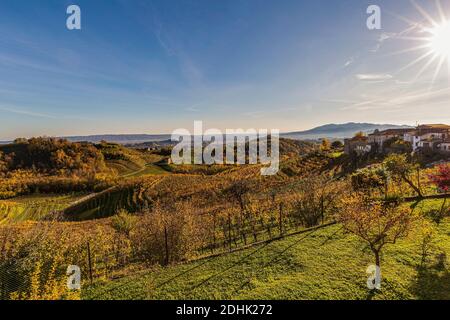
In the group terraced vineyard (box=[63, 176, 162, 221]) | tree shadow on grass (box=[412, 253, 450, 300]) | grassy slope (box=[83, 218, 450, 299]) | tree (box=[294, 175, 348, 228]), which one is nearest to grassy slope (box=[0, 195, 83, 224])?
terraced vineyard (box=[63, 176, 162, 221])

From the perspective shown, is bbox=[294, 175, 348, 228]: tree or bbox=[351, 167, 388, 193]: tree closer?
bbox=[294, 175, 348, 228]: tree

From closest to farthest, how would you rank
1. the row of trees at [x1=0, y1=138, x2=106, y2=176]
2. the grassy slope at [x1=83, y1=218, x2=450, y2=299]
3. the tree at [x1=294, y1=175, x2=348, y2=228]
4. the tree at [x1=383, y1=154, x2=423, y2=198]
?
the grassy slope at [x1=83, y1=218, x2=450, y2=299] → the tree at [x1=294, y1=175, x2=348, y2=228] → the tree at [x1=383, y1=154, x2=423, y2=198] → the row of trees at [x1=0, y1=138, x2=106, y2=176]

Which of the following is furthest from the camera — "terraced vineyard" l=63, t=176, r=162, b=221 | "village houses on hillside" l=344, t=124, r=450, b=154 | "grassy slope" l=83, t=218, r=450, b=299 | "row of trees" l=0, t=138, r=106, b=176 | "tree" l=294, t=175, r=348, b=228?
"row of trees" l=0, t=138, r=106, b=176

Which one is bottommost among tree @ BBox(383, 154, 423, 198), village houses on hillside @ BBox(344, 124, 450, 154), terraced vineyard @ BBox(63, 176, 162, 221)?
terraced vineyard @ BBox(63, 176, 162, 221)

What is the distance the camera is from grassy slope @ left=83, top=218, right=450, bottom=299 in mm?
5773

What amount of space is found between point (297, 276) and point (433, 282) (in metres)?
3.41

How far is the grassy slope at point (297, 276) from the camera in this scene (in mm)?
5773

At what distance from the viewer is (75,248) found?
880 centimetres

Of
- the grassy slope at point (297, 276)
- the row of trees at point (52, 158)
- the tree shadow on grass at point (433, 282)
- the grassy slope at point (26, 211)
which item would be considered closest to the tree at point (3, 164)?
the row of trees at point (52, 158)

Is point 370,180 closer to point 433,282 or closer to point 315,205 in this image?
point 315,205

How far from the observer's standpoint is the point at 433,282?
5977 millimetres

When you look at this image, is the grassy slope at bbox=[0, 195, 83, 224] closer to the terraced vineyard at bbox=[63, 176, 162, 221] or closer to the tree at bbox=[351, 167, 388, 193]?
the terraced vineyard at bbox=[63, 176, 162, 221]
